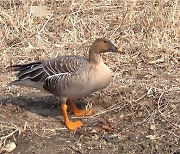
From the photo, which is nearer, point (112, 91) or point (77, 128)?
point (77, 128)

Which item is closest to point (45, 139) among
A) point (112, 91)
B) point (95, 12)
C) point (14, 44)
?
point (112, 91)

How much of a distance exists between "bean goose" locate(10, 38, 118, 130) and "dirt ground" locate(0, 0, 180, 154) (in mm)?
290

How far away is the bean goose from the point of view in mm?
4809

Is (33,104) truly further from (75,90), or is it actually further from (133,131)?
(133,131)

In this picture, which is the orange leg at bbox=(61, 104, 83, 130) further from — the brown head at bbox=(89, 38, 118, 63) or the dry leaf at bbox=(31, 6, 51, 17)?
the dry leaf at bbox=(31, 6, 51, 17)

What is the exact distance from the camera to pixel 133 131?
4781 millimetres

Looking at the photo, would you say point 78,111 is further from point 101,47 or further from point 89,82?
point 101,47

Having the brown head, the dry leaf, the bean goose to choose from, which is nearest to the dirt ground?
the dry leaf

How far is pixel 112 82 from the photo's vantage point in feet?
19.0

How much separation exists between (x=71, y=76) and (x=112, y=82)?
1.04 meters

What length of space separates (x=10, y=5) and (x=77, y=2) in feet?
3.70

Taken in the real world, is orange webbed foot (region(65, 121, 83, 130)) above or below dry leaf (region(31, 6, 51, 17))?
below

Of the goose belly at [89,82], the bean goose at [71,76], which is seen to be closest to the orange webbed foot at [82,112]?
the bean goose at [71,76]

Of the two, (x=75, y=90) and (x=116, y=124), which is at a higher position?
(x=75, y=90)
